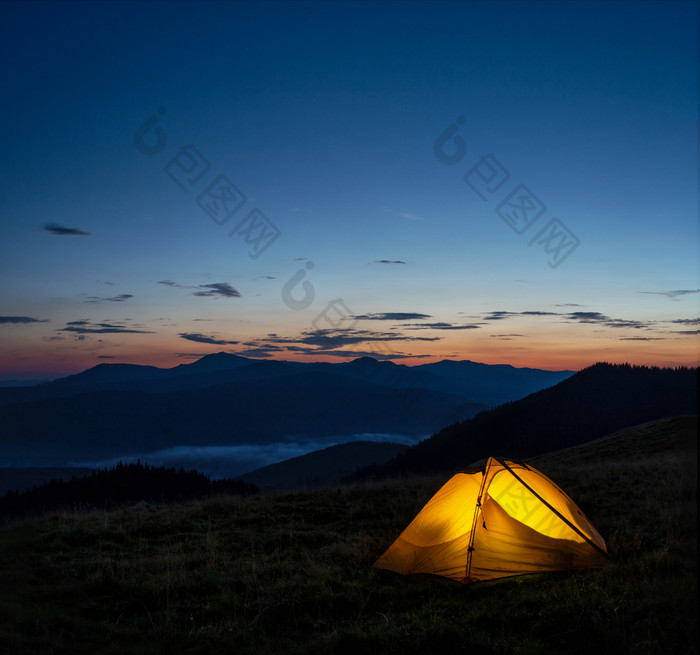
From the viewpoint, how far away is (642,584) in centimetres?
627

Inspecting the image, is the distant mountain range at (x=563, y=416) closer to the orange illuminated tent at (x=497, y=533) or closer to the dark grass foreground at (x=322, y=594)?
the dark grass foreground at (x=322, y=594)

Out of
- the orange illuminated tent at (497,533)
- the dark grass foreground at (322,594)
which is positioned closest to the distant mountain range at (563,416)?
the dark grass foreground at (322,594)

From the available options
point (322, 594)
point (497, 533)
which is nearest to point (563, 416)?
point (497, 533)

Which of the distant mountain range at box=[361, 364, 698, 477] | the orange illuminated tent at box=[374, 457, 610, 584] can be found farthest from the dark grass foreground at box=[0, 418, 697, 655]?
the distant mountain range at box=[361, 364, 698, 477]

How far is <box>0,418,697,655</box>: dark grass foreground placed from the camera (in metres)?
5.25

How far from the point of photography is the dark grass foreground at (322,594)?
5.25 meters

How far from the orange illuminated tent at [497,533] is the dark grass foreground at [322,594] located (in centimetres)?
28

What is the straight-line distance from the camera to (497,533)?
25.3 feet

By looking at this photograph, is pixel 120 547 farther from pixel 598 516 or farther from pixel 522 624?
pixel 598 516

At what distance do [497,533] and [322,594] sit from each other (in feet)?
9.41

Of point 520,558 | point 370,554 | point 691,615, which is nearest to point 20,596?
point 370,554

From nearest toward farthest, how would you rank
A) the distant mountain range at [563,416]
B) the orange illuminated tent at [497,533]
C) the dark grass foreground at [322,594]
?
1. the dark grass foreground at [322,594]
2. the orange illuminated tent at [497,533]
3. the distant mountain range at [563,416]

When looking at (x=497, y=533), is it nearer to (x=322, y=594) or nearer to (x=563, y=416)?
(x=322, y=594)

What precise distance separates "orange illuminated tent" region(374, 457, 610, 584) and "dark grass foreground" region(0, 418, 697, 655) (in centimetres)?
28
